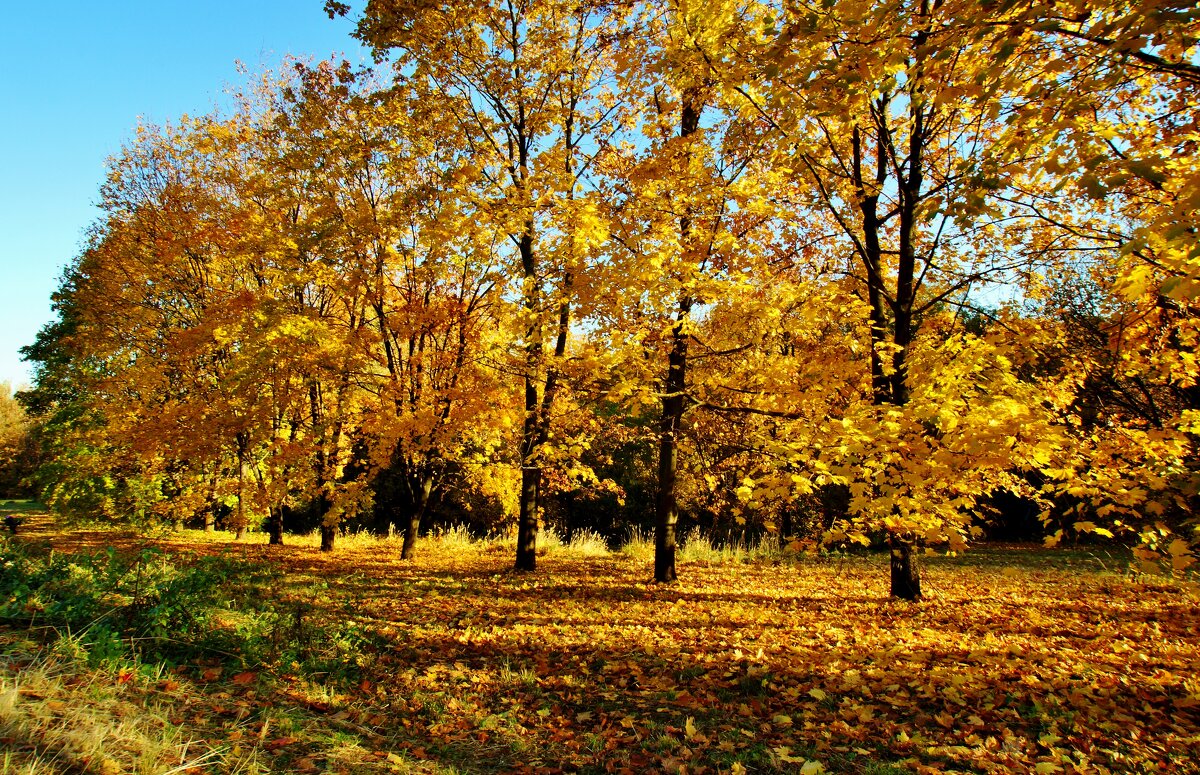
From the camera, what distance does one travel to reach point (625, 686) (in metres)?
4.68

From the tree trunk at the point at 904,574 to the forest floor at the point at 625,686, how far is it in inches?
9.6

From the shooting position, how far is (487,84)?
29.4 ft

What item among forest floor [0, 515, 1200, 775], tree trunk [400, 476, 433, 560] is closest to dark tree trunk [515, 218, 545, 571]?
forest floor [0, 515, 1200, 775]

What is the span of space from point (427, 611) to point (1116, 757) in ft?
20.6

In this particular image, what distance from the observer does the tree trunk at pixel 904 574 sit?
7219 millimetres

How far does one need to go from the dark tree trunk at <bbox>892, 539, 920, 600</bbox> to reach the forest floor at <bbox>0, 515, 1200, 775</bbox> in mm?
244

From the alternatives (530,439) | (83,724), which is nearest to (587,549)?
(530,439)

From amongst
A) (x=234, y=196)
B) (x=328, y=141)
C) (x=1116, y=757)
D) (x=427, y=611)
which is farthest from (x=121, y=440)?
(x=1116, y=757)

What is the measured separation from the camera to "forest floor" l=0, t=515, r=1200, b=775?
3.15m

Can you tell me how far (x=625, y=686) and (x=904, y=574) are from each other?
14.7 feet

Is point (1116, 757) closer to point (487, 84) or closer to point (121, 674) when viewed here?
point (121, 674)

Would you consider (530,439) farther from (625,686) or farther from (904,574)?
(904,574)

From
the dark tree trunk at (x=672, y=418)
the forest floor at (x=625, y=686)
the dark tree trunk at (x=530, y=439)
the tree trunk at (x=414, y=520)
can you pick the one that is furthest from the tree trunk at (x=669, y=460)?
the tree trunk at (x=414, y=520)

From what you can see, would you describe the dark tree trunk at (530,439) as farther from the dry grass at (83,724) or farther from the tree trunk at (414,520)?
the dry grass at (83,724)
